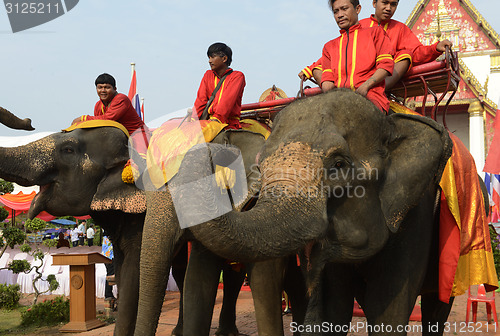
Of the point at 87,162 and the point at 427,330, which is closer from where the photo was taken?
the point at 427,330

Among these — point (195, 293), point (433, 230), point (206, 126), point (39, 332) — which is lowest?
point (39, 332)

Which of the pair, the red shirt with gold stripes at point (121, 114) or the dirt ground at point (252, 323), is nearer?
the red shirt with gold stripes at point (121, 114)

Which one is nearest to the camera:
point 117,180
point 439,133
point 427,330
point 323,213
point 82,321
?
point 323,213

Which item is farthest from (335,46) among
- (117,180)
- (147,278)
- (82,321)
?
(82,321)

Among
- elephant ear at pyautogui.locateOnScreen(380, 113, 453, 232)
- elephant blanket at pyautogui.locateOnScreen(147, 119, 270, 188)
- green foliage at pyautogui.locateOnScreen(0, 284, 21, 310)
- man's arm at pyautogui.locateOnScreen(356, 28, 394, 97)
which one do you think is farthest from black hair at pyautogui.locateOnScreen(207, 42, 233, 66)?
green foliage at pyautogui.locateOnScreen(0, 284, 21, 310)

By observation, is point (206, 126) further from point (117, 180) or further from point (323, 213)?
point (323, 213)

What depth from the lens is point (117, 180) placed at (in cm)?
498

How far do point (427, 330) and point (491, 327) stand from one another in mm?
3702

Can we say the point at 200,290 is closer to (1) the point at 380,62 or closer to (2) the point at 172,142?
(2) the point at 172,142

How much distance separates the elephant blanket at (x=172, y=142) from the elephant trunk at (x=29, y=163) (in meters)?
1.48

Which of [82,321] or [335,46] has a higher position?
[335,46]

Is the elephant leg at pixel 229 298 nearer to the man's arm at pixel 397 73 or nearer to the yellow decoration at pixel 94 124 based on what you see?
the yellow decoration at pixel 94 124

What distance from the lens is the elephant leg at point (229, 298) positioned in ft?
19.4

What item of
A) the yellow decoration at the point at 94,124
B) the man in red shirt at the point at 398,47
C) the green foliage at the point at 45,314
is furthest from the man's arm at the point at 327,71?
the green foliage at the point at 45,314
